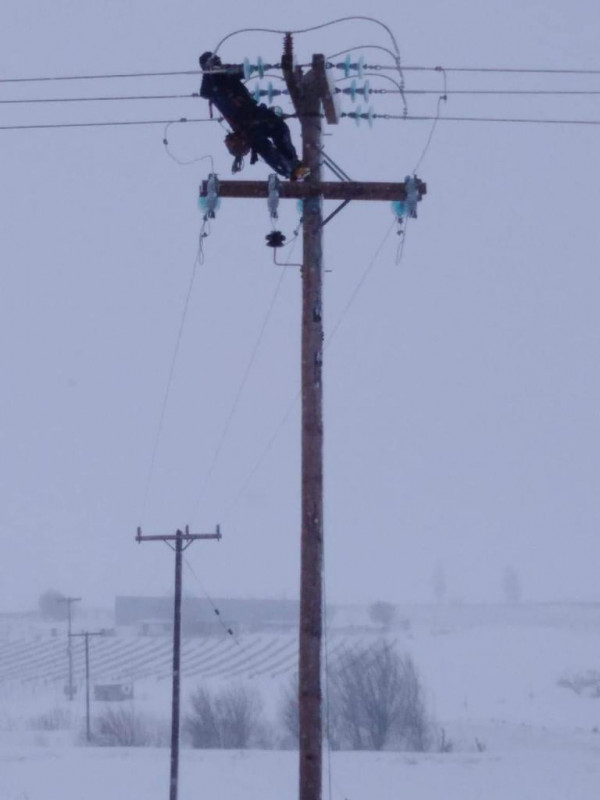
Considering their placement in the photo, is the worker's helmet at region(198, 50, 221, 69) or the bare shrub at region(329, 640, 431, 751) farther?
the bare shrub at region(329, 640, 431, 751)

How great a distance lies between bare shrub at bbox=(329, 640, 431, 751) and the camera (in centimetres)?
4991

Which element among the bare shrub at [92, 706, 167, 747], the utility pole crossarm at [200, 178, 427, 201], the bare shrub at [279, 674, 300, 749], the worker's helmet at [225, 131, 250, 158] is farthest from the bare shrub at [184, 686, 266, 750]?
the worker's helmet at [225, 131, 250, 158]

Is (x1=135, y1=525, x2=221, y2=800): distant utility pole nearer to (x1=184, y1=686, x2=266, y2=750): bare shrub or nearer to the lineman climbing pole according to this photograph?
the lineman climbing pole

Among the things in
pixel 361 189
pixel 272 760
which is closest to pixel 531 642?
pixel 272 760

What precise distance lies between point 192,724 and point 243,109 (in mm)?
45763

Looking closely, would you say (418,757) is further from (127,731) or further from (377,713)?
(127,731)

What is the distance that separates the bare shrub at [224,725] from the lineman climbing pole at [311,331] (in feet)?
139

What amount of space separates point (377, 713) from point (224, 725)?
23.4 feet

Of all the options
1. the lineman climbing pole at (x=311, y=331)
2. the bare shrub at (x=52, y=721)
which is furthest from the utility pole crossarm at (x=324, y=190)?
the bare shrub at (x=52, y=721)

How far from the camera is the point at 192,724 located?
52.5 meters

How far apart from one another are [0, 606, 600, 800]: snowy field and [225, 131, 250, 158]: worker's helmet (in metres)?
11.4

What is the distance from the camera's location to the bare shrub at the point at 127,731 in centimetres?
5122

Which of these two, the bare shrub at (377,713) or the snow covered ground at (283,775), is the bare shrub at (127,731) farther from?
the snow covered ground at (283,775)

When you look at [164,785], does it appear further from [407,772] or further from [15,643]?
[15,643]
